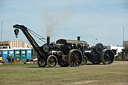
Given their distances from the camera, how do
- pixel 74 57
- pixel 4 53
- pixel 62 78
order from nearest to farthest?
pixel 62 78, pixel 74 57, pixel 4 53

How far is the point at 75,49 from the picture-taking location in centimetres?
2967

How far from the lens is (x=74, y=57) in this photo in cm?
2931

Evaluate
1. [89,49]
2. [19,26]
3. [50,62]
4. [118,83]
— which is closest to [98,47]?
[89,49]

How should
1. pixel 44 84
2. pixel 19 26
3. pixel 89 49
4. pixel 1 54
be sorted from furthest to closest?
1. pixel 1 54
2. pixel 89 49
3. pixel 19 26
4. pixel 44 84

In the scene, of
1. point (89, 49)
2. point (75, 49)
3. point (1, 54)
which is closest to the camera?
point (75, 49)

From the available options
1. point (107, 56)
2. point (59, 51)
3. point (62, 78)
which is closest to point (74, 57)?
point (59, 51)

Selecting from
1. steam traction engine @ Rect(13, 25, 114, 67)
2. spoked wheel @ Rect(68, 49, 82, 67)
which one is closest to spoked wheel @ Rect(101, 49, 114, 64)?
steam traction engine @ Rect(13, 25, 114, 67)

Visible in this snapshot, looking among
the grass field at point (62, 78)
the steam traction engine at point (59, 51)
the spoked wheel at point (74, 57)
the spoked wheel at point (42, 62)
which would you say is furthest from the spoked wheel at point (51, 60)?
the grass field at point (62, 78)

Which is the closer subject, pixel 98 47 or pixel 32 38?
pixel 32 38

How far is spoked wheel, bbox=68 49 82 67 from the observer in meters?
29.0

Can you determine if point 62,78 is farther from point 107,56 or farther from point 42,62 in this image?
point 107,56

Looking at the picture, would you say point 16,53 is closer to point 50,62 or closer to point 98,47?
point 98,47

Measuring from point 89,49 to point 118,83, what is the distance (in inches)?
773

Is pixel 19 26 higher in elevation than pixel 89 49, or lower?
higher
